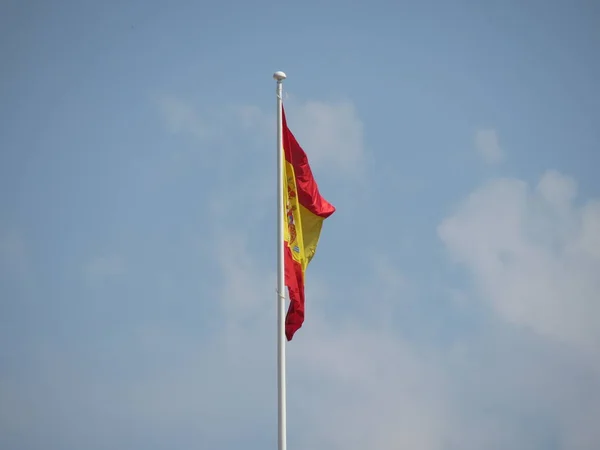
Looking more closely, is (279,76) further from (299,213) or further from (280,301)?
(280,301)

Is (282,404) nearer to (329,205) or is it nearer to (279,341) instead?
(279,341)

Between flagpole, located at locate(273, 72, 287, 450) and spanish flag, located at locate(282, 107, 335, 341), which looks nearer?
flagpole, located at locate(273, 72, 287, 450)

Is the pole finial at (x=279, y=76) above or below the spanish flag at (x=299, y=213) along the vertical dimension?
above

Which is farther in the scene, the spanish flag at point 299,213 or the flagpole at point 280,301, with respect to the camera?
the spanish flag at point 299,213

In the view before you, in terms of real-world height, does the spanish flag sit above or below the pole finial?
below

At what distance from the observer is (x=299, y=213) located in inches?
909

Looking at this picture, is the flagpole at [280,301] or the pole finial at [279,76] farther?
the pole finial at [279,76]

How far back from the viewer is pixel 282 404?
20828 mm

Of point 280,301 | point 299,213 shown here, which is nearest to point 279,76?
point 299,213

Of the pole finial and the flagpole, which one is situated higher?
the pole finial

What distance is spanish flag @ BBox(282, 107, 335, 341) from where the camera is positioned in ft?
73.3

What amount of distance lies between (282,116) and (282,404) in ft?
28.7

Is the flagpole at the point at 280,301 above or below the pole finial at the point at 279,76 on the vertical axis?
below

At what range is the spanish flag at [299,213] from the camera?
73.3 feet
